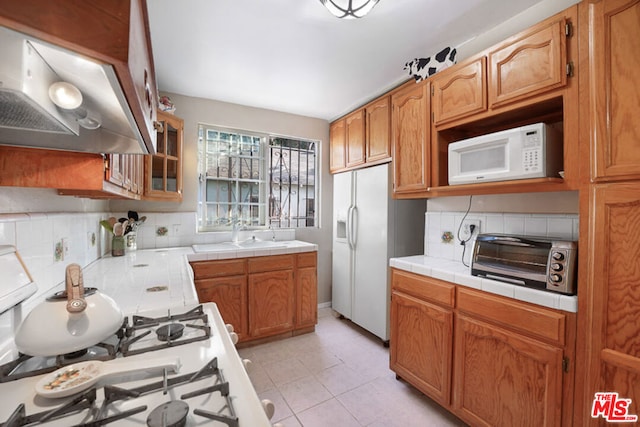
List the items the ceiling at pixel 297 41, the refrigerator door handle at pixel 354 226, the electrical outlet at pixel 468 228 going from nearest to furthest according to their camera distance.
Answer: the ceiling at pixel 297 41 < the electrical outlet at pixel 468 228 < the refrigerator door handle at pixel 354 226

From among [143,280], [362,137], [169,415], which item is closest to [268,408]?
→ [169,415]

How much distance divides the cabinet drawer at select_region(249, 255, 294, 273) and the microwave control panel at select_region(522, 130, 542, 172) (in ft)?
6.68

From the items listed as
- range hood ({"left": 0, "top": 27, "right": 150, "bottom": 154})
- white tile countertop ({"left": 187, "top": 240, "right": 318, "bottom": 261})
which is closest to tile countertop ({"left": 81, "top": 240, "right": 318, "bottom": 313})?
white tile countertop ({"left": 187, "top": 240, "right": 318, "bottom": 261})

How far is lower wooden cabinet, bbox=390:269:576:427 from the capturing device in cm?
125

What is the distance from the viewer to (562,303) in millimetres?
1229

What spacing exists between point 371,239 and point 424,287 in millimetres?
940

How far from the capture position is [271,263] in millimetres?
2674

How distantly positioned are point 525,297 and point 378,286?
54.6 inches

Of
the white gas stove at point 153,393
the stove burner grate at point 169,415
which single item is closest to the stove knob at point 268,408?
the white gas stove at point 153,393

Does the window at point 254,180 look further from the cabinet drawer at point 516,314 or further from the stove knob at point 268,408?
the stove knob at point 268,408

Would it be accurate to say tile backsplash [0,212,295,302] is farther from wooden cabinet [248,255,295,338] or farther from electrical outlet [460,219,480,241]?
electrical outlet [460,219,480,241]

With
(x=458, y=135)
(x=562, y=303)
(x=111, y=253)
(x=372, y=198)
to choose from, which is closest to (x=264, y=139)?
(x=372, y=198)

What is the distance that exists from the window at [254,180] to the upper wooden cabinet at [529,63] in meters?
2.36

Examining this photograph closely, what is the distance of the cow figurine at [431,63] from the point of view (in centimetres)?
198
